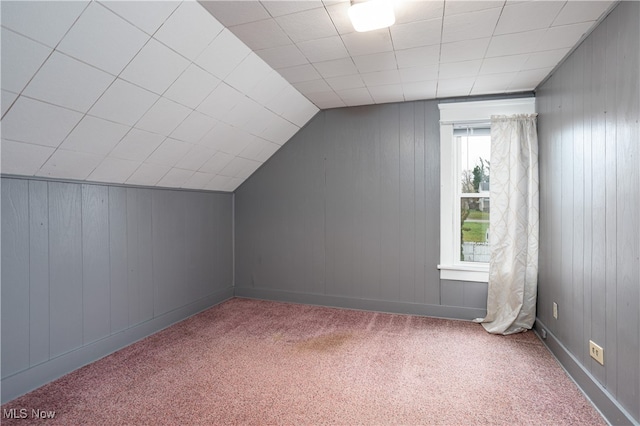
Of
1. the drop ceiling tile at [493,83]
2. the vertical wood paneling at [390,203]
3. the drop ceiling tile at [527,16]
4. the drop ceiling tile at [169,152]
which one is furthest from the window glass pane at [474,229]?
the drop ceiling tile at [169,152]

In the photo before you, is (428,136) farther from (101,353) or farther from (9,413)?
(9,413)

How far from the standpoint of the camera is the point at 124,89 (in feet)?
6.69

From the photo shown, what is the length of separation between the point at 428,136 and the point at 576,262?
1.81 meters

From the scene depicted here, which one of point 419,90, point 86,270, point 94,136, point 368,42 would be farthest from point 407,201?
point 86,270

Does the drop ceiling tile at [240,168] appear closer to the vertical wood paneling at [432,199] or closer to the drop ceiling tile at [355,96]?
the drop ceiling tile at [355,96]

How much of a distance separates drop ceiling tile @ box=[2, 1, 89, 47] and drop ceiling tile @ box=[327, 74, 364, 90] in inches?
74.8

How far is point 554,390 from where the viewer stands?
2.18 metres

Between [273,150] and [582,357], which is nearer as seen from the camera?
[582,357]

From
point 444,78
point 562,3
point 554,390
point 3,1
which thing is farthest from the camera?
point 444,78

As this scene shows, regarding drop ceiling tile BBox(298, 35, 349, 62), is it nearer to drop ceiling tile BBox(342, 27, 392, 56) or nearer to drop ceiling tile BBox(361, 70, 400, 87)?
drop ceiling tile BBox(342, 27, 392, 56)

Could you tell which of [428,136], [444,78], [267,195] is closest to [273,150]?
[267,195]

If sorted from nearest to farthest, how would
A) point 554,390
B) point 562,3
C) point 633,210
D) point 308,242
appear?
1. point 633,210
2. point 562,3
3. point 554,390
4. point 308,242

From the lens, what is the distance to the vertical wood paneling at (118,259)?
277cm

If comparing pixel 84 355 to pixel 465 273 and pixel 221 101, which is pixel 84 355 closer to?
pixel 221 101
